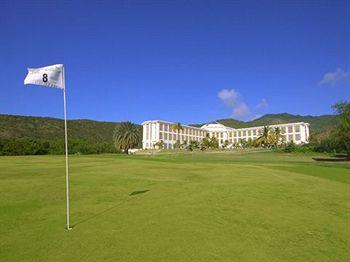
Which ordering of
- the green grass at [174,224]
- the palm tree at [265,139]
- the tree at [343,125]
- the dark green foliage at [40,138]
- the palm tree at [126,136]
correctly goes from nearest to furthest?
the green grass at [174,224], the tree at [343,125], the dark green foliage at [40,138], the palm tree at [126,136], the palm tree at [265,139]

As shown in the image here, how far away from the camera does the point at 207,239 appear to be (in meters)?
10.4

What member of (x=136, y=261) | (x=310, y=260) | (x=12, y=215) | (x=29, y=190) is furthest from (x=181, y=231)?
(x=29, y=190)

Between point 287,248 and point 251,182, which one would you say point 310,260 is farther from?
point 251,182

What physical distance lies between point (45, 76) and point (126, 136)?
116m

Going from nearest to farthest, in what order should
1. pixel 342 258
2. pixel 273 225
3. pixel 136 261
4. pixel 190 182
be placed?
1. pixel 136 261
2. pixel 342 258
3. pixel 273 225
4. pixel 190 182

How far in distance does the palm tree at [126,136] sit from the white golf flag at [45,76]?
116 m

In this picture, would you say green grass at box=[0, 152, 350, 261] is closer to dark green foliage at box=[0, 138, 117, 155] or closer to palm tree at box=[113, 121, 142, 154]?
dark green foliage at box=[0, 138, 117, 155]

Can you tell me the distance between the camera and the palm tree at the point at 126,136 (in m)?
128

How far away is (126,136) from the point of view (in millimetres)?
128000

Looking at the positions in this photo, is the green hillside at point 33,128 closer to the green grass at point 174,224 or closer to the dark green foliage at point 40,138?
the dark green foliage at point 40,138

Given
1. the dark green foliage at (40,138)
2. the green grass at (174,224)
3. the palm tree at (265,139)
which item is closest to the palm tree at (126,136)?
the dark green foliage at (40,138)

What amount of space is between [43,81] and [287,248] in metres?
9.97

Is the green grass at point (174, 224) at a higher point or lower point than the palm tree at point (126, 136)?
lower

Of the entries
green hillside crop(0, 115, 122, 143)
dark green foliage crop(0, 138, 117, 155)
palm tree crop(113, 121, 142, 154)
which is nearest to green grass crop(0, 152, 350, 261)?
dark green foliage crop(0, 138, 117, 155)
